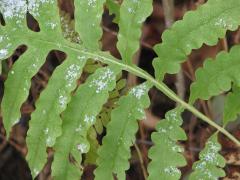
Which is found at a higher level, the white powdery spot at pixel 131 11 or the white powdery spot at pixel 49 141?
the white powdery spot at pixel 131 11

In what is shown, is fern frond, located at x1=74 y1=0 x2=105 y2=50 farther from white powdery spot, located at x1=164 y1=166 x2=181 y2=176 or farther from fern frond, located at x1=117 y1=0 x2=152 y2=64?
white powdery spot, located at x1=164 y1=166 x2=181 y2=176

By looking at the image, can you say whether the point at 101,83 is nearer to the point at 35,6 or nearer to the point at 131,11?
the point at 131,11

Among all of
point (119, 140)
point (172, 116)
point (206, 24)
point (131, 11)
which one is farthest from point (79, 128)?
point (206, 24)

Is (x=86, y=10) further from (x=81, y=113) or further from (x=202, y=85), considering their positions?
(x=202, y=85)

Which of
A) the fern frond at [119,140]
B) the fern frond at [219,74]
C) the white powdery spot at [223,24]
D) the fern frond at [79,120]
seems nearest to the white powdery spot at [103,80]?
the fern frond at [79,120]

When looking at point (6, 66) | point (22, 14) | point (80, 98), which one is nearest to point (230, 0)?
point (80, 98)

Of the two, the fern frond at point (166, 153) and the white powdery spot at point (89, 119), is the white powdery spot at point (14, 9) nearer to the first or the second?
the white powdery spot at point (89, 119)

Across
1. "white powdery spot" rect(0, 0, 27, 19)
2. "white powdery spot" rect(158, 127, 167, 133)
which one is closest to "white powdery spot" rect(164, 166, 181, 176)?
"white powdery spot" rect(158, 127, 167, 133)
